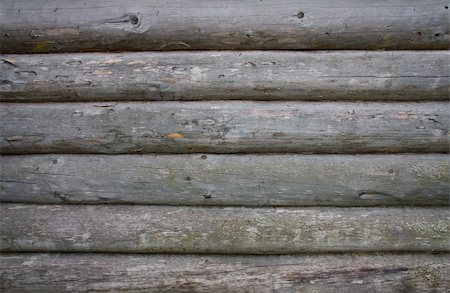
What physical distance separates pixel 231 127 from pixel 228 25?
1.73 ft

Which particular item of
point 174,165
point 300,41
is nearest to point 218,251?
point 174,165

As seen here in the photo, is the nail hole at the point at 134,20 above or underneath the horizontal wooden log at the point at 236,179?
above

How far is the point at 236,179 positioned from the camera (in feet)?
6.66

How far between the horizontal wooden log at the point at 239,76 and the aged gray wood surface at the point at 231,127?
57 mm

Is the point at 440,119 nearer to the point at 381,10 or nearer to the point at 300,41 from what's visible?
the point at 381,10

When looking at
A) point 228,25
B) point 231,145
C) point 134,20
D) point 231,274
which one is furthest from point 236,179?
point 134,20

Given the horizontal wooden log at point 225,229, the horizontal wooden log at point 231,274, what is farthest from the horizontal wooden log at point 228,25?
the horizontal wooden log at point 231,274

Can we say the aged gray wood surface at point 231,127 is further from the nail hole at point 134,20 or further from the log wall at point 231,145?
the nail hole at point 134,20

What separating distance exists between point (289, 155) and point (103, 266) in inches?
44.4

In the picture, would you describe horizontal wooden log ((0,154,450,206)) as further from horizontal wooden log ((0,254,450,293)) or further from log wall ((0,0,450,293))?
horizontal wooden log ((0,254,450,293))

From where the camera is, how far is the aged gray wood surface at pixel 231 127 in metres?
2.00

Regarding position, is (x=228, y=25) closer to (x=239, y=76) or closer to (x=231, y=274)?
(x=239, y=76)

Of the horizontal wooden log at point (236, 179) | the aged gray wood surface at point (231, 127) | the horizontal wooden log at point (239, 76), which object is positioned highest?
the horizontal wooden log at point (239, 76)

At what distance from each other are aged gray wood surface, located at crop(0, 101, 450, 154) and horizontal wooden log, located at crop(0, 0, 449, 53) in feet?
1.05
